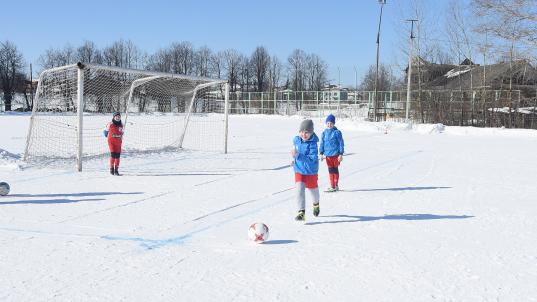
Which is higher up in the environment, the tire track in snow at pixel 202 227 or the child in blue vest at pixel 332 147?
the child in blue vest at pixel 332 147

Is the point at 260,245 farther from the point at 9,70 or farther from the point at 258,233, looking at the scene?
the point at 9,70

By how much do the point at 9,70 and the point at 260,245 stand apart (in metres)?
66.6

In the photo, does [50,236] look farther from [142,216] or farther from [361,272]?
[361,272]

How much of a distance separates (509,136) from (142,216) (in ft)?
83.3

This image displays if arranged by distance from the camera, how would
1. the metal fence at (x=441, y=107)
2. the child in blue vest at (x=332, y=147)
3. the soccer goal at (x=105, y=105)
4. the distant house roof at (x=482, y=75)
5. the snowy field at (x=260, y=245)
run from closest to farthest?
the snowy field at (x=260, y=245) < the child in blue vest at (x=332, y=147) < the soccer goal at (x=105, y=105) < the distant house roof at (x=482, y=75) < the metal fence at (x=441, y=107)

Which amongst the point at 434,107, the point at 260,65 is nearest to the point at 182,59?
the point at 260,65

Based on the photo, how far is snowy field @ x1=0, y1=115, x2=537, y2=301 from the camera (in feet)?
13.1

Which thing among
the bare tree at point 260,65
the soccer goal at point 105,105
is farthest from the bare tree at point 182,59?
the soccer goal at point 105,105

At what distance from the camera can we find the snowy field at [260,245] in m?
3.99

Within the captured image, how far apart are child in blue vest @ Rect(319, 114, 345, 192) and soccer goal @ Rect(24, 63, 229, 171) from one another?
587cm

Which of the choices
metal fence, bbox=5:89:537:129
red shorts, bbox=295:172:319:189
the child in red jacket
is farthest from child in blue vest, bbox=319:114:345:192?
metal fence, bbox=5:89:537:129

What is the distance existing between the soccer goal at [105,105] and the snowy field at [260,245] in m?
3.12

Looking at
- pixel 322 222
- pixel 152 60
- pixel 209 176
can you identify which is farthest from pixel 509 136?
pixel 152 60

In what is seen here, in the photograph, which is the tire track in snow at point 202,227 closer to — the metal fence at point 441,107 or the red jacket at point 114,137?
the red jacket at point 114,137
